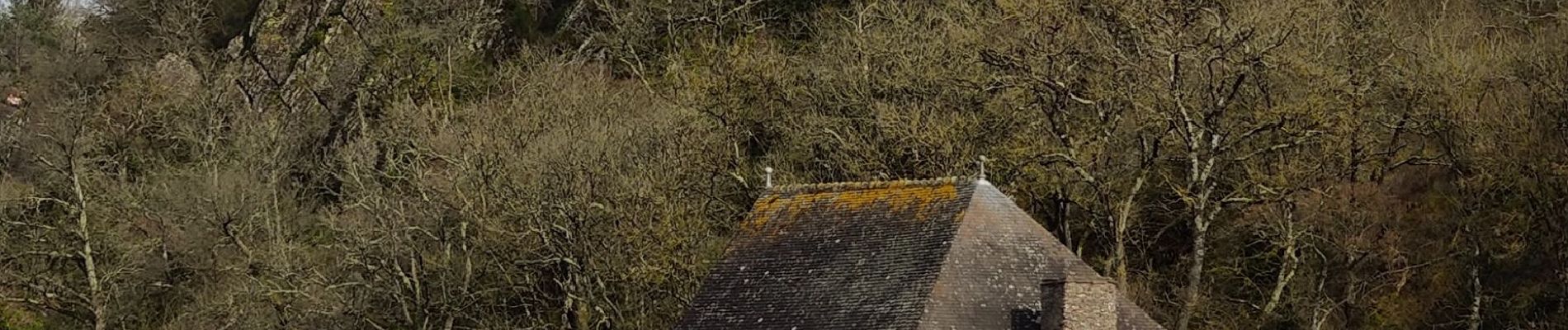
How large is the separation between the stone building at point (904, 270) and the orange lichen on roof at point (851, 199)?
0.06 ft

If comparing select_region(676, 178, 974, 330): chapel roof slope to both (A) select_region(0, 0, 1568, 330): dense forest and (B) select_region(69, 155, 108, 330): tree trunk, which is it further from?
(B) select_region(69, 155, 108, 330): tree trunk

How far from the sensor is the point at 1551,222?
95.4 ft

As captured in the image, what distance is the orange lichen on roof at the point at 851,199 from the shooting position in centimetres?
2536

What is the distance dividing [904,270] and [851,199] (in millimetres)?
2146

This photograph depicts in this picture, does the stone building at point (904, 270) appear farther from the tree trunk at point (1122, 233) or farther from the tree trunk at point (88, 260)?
the tree trunk at point (88, 260)

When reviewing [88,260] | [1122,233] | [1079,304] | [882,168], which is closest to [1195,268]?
[1122,233]

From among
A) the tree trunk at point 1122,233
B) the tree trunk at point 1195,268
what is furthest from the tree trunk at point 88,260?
the tree trunk at point 1195,268

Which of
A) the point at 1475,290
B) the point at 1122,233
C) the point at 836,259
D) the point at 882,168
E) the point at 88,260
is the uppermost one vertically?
the point at 836,259

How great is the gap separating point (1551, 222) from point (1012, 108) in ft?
28.6

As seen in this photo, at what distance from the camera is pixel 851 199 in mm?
26141

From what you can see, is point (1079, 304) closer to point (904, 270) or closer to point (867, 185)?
point (904, 270)

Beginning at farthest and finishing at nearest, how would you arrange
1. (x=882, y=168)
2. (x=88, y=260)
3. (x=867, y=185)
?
(x=88, y=260) < (x=882, y=168) < (x=867, y=185)

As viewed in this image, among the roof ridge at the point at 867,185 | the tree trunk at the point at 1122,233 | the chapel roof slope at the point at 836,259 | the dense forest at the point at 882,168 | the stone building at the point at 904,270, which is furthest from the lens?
the tree trunk at the point at 1122,233

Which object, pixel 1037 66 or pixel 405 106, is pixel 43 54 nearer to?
pixel 405 106
